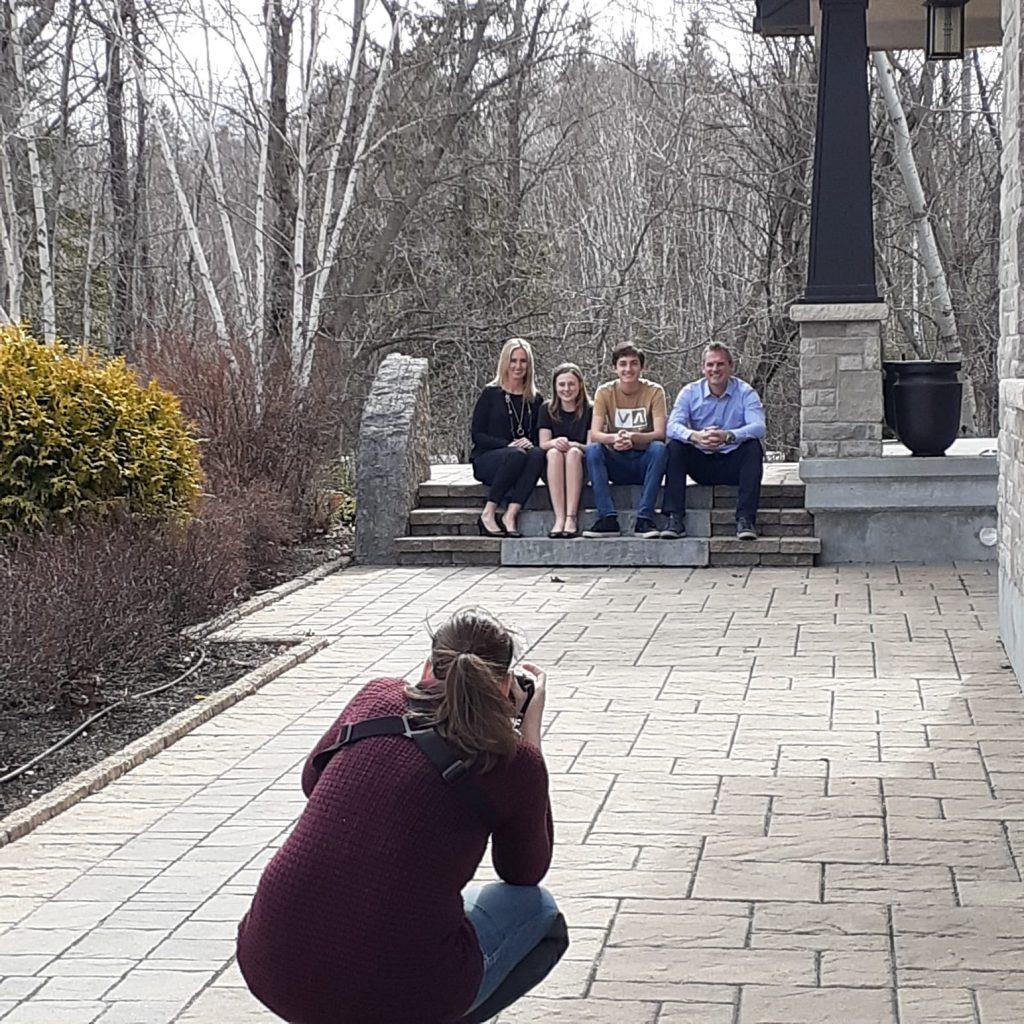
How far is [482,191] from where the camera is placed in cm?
1975

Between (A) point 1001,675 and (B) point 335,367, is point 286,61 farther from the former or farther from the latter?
(A) point 1001,675

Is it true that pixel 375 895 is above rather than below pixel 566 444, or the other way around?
below

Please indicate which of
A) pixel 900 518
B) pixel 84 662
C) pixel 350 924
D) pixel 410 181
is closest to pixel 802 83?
pixel 410 181

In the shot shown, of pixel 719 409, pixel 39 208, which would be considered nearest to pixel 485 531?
pixel 719 409

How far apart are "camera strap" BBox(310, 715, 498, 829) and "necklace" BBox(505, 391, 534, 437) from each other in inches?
333

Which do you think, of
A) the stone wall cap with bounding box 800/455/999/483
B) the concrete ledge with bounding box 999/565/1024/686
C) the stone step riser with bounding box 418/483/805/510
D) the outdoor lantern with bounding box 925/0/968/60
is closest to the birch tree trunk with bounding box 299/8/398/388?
the stone step riser with bounding box 418/483/805/510

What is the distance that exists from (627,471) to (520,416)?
31.6 inches

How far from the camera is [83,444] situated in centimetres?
862

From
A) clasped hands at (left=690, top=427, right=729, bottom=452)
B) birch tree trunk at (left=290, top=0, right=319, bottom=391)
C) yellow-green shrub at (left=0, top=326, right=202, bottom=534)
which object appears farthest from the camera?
birch tree trunk at (left=290, top=0, right=319, bottom=391)

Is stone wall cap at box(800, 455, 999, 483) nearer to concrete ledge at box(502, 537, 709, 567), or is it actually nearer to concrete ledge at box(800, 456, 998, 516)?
concrete ledge at box(800, 456, 998, 516)

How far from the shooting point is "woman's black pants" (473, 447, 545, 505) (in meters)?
11.2

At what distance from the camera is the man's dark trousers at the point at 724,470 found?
10922 millimetres

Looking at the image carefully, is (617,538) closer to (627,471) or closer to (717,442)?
(627,471)

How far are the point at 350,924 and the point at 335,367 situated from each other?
38.4 ft
